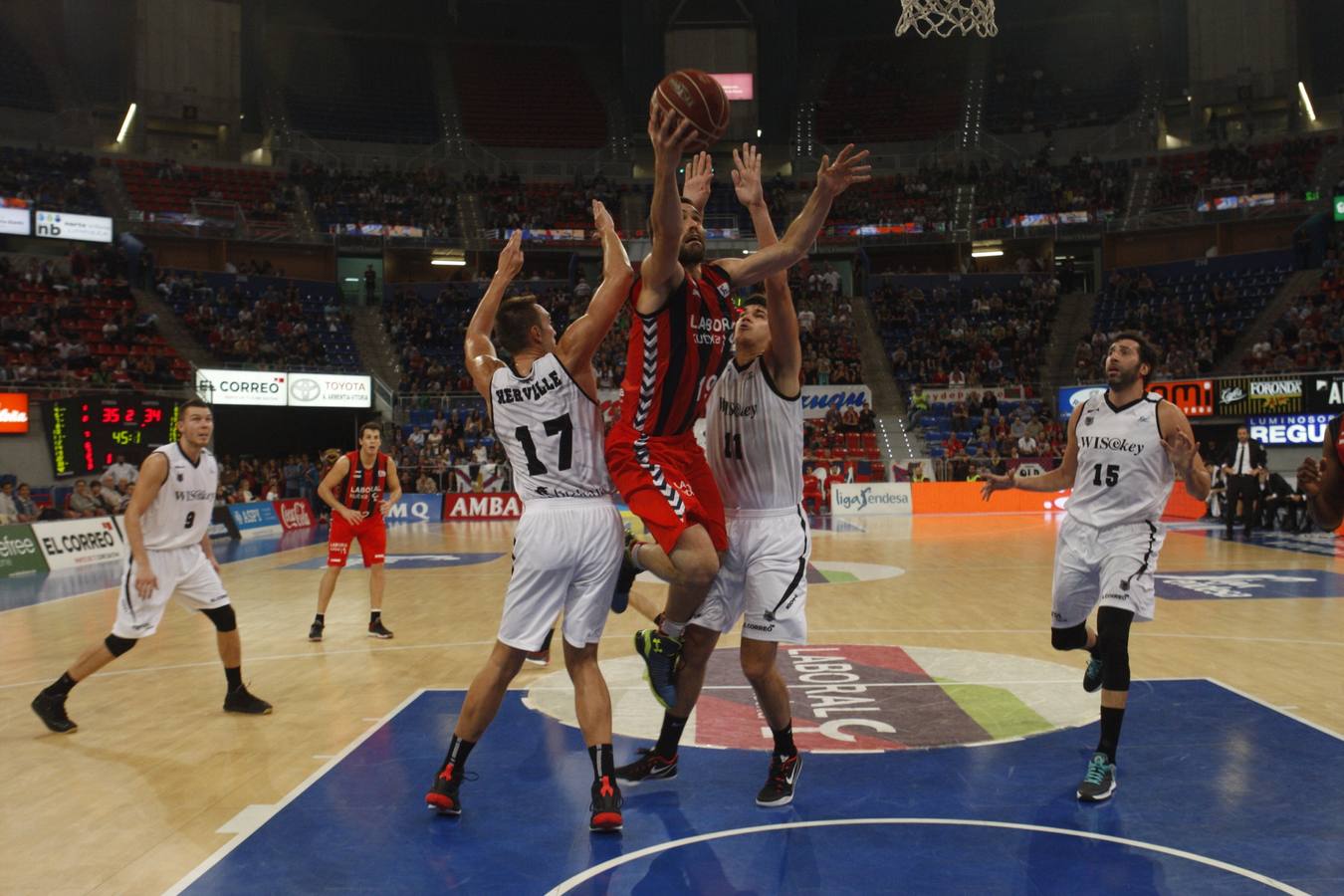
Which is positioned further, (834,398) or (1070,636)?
(834,398)

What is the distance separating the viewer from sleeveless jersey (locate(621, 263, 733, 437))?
15.0 ft

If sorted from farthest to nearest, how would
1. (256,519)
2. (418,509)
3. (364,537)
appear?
1. (418,509)
2. (256,519)
3. (364,537)

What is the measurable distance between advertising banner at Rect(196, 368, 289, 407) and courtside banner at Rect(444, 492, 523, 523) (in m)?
6.49

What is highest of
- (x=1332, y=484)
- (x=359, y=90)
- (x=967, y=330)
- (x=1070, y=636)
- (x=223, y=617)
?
(x=359, y=90)

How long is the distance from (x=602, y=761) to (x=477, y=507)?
22.3m

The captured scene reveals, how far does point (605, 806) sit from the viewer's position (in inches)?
177

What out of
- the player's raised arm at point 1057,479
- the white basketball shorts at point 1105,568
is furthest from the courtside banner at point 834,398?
the white basketball shorts at point 1105,568

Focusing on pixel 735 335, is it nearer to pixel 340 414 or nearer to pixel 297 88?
pixel 340 414

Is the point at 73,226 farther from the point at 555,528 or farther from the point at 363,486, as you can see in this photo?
the point at 555,528

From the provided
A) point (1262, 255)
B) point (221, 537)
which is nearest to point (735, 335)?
point (221, 537)

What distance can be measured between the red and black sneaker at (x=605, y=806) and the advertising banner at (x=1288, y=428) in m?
24.2

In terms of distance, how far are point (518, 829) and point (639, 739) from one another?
1491mm

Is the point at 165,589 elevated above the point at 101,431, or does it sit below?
below

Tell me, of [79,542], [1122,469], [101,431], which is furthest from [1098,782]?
[101,431]
